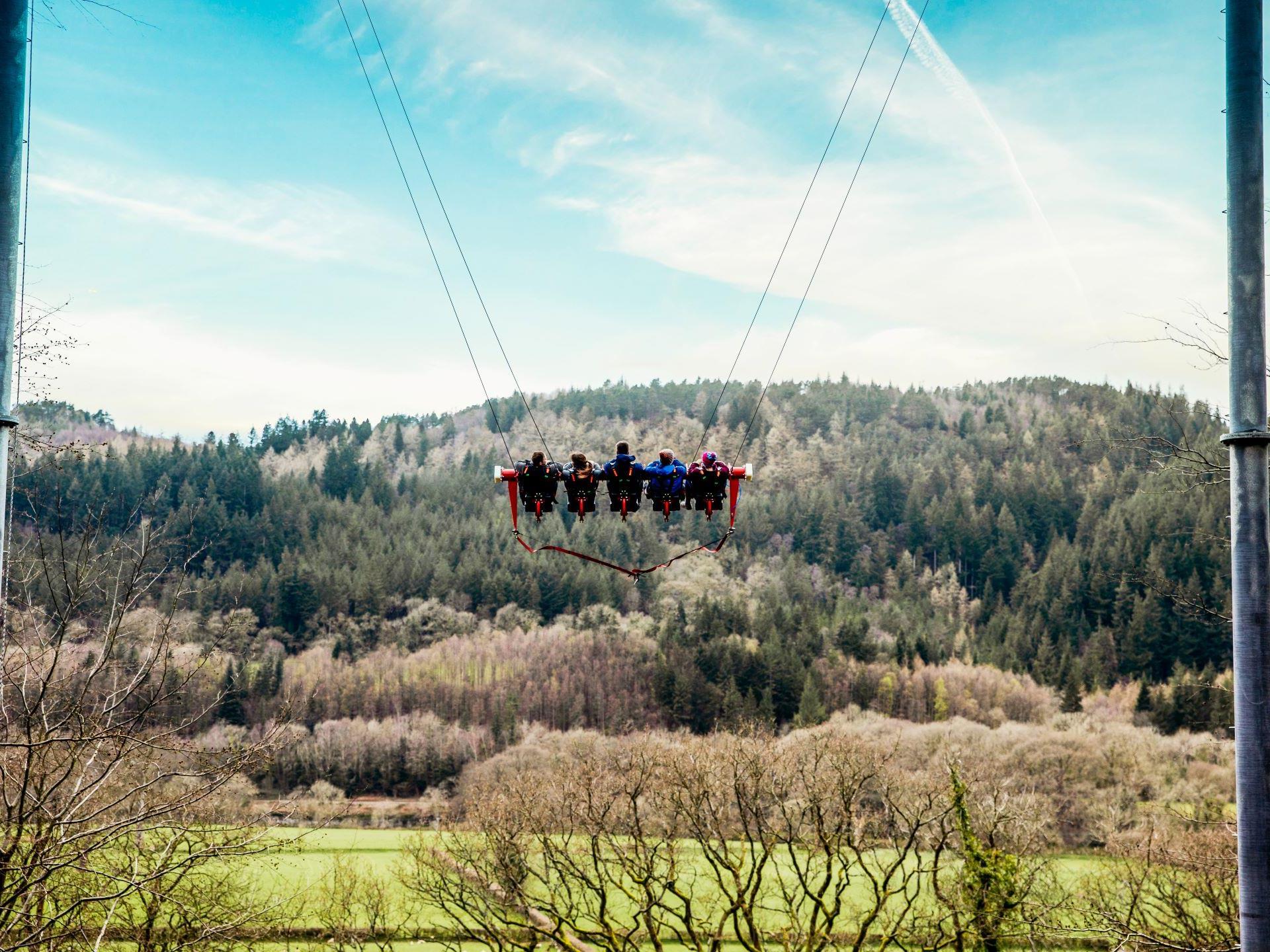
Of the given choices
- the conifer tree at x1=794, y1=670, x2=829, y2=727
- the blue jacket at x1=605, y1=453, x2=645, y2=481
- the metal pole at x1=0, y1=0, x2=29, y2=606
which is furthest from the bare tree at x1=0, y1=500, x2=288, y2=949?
the conifer tree at x1=794, y1=670, x2=829, y2=727

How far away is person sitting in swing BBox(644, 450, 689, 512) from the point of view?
13.2 metres

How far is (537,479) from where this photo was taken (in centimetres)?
1248

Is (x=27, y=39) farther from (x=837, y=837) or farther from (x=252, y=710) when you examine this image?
(x=252, y=710)

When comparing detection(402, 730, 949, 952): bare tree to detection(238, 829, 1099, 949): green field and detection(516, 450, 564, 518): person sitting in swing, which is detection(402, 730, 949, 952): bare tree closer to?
detection(238, 829, 1099, 949): green field

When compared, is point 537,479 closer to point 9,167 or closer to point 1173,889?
point 9,167

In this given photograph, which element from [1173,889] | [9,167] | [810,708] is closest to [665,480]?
[9,167]

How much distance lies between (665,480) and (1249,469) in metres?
9.12

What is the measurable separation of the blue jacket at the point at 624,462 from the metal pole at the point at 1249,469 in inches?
345

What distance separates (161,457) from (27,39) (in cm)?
14103

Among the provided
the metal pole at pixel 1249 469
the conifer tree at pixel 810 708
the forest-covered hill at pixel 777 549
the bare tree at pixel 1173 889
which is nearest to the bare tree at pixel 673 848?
the bare tree at pixel 1173 889

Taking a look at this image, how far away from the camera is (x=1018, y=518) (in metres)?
139

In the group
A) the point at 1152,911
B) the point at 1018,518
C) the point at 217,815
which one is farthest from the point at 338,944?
the point at 1018,518

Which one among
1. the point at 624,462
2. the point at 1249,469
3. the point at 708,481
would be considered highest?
the point at 1249,469

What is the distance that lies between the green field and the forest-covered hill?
35929 millimetres
